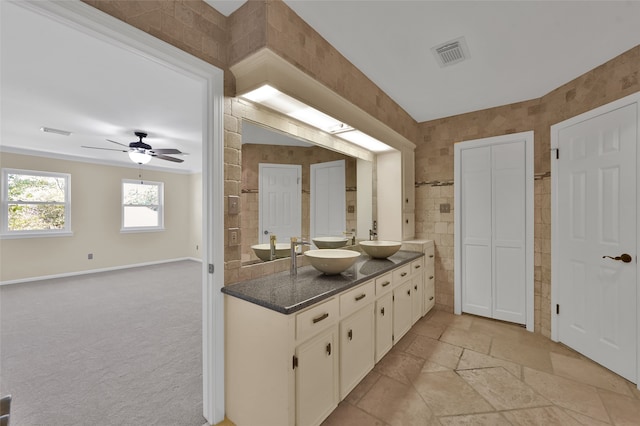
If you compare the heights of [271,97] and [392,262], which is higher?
[271,97]

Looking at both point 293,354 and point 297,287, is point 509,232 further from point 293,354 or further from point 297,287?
point 293,354

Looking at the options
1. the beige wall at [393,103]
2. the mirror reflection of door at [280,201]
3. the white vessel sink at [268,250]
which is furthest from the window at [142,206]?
the beige wall at [393,103]

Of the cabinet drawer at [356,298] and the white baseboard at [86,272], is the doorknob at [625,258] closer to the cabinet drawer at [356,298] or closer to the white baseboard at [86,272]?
the cabinet drawer at [356,298]

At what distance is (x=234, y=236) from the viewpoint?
176cm

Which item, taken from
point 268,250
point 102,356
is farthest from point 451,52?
point 102,356

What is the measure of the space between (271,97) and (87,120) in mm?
3370

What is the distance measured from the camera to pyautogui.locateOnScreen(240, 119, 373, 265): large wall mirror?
196cm

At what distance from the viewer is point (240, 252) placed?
1.82 metres

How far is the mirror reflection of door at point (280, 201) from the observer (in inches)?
83.4

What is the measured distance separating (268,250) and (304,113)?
109 centimetres

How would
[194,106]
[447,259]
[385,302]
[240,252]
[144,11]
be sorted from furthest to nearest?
[447,259] → [194,106] → [385,302] → [240,252] → [144,11]

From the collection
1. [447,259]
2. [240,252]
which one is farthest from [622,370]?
[240,252]

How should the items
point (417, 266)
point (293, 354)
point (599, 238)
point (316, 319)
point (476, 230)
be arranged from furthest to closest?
point (476, 230) < point (417, 266) < point (599, 238) < point (316, 319) < point (293, 354)

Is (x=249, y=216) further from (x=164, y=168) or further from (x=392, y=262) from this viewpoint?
(x=164, y=168)
